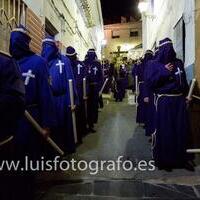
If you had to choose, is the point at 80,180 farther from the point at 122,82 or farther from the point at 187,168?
the point at 122,82

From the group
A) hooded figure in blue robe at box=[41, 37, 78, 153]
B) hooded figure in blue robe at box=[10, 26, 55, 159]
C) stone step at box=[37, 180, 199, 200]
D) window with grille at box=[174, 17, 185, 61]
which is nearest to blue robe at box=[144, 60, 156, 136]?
window with grille at box=[174, 17, 185, 61]

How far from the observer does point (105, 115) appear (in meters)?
14.0

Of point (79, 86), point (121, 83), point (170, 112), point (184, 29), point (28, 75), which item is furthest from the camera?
point (121, 83)

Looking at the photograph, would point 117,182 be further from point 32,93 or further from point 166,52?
point 166,52

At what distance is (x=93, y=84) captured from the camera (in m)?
11.1

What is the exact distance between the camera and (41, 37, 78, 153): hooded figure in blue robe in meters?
7.05

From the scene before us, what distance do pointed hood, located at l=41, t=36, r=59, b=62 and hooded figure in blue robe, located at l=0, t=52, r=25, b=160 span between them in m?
3.81

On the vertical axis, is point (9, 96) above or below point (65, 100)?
above

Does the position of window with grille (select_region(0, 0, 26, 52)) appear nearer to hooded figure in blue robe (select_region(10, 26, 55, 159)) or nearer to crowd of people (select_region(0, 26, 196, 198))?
crowd of people (select_region(0, 26, 196, 198))

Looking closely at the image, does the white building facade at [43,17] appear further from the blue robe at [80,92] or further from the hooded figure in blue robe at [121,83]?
the hooded figure in blue robe at [121,83]

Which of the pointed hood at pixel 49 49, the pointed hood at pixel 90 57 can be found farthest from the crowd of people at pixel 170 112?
the pointed hood at pixel 90 57

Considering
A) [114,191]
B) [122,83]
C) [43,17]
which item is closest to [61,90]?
[114,191]

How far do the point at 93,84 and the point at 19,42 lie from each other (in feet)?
21.7

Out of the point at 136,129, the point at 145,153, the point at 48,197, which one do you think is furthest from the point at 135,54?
the point at 48,197
